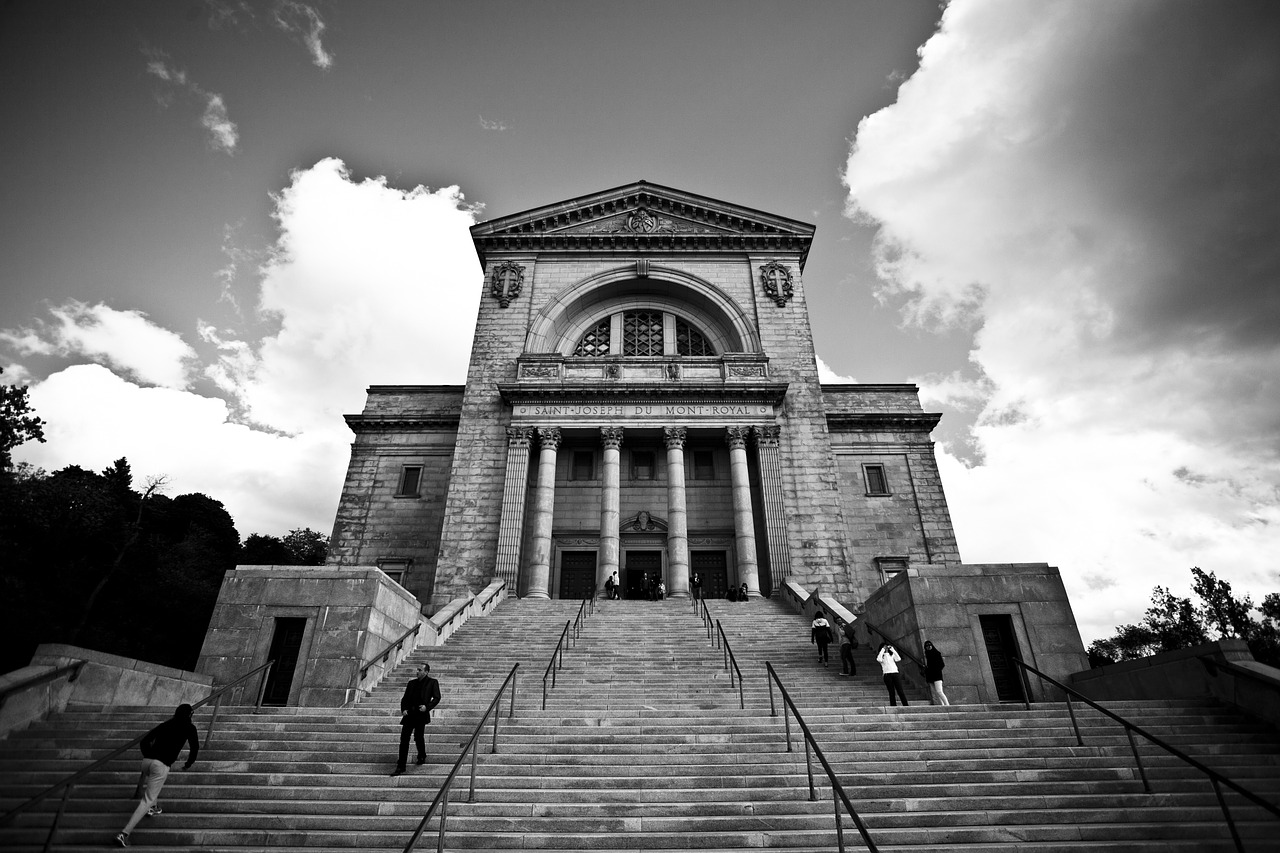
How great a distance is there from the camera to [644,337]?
1246 inches

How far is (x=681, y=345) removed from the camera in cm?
3152

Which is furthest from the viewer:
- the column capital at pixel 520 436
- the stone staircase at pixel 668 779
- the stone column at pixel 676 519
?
the column capital at pixel 520 436

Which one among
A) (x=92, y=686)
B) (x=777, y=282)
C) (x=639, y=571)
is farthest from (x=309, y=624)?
(x=777, y=282)

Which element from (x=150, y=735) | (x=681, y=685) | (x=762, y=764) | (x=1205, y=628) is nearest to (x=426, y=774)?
(x=150, y=735)

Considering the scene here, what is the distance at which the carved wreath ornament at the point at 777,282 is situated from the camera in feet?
101

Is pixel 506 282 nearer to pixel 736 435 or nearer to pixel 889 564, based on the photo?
pixel 736 435

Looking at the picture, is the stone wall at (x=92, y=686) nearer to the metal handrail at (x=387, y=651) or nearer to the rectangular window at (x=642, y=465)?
the metal handrail at (x=387, y=651)

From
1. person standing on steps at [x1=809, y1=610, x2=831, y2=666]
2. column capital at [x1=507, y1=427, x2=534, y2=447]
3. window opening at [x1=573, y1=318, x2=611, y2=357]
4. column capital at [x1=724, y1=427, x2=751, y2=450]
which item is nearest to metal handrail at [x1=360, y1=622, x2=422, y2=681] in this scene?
person standing on steps at [x1=809, y1=610, x2=831, y2=666]

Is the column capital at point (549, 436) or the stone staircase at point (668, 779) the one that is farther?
the column capital at point (549, 436)

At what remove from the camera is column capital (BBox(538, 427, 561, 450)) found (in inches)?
1054

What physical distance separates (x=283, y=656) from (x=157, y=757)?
19.4 ft

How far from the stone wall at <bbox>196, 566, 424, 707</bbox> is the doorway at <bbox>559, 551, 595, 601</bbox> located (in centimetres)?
1242

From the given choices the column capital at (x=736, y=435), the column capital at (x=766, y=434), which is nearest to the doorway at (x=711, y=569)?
the column capital at (x=736, y=435)

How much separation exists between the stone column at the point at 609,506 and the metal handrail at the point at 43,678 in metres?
15.3
